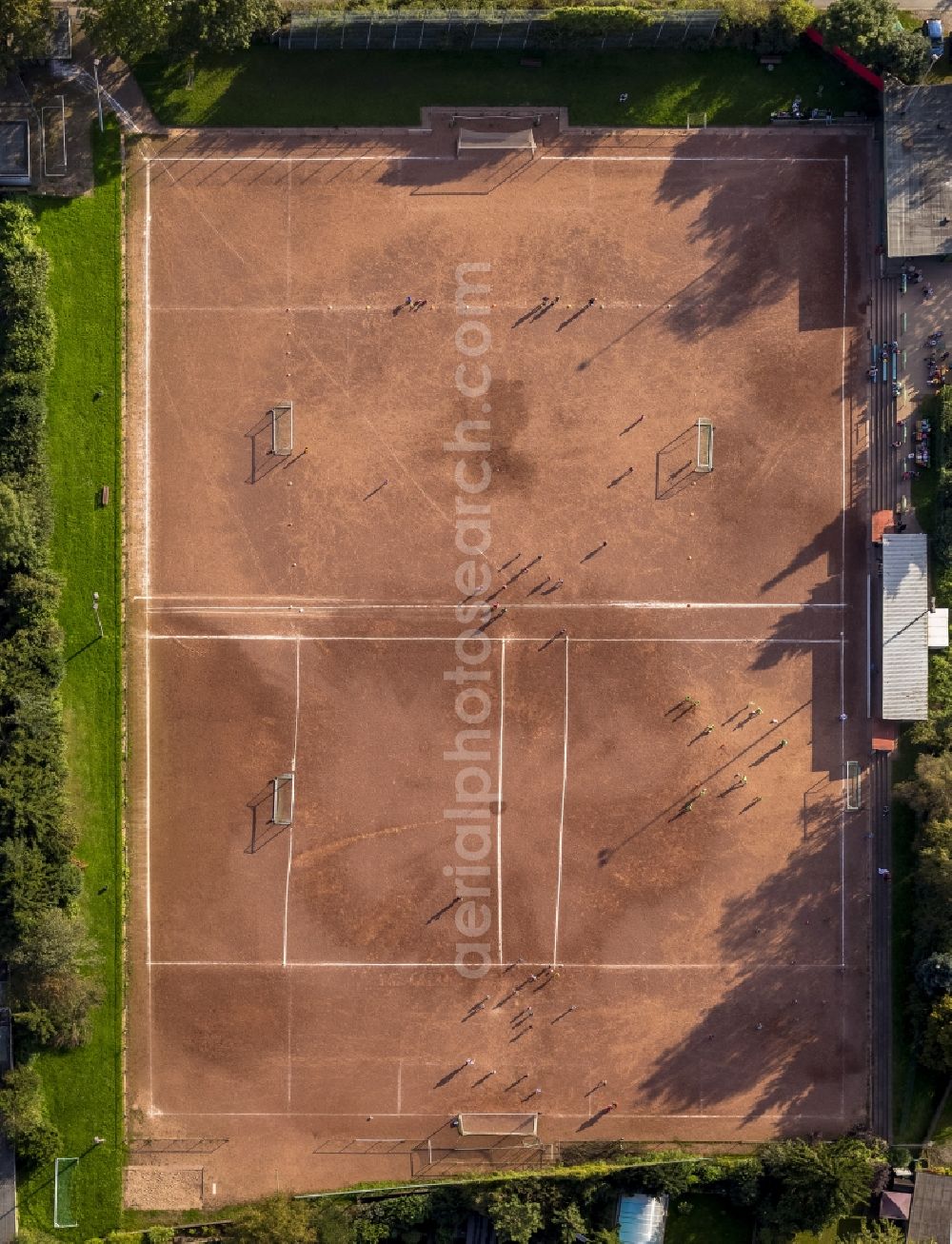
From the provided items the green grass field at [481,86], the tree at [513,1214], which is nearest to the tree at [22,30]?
the green grass field at [481,86]

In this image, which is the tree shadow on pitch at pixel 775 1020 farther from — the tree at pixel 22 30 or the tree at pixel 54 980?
the tree at pixel 22 30

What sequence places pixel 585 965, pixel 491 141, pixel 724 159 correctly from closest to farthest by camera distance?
1. pixel 585 965
2. pixel 491 141
3. pixel 724 159

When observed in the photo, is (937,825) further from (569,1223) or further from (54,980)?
(54,980)

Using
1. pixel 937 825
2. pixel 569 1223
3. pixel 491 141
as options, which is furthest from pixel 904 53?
pixel 569 1223

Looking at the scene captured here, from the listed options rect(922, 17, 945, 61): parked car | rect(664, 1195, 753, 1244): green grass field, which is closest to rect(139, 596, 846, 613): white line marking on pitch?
rect(922, 17, 945, 61): parked car

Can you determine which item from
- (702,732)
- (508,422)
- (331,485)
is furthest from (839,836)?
(331,485)

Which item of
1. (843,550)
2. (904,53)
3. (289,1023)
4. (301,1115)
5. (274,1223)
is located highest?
(904,53)

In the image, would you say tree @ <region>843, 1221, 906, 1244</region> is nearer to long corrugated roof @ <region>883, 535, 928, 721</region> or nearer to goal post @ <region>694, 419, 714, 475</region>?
long corrugated roof @ <region>883, 535, 928, 721</region>
